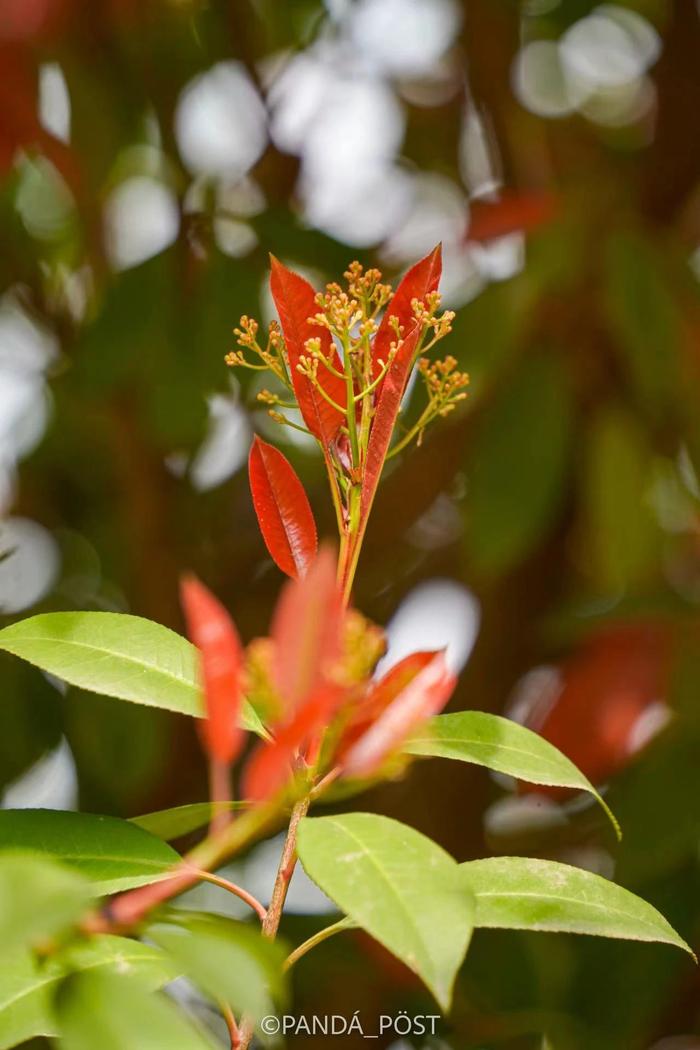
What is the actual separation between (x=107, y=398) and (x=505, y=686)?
58cm

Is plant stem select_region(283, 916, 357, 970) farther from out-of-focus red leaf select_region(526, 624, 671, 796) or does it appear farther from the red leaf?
out-of-focus red leaf select_region(526, 624, 671, 796)

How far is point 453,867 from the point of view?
0.36m

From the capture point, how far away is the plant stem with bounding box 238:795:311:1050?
0.39 m

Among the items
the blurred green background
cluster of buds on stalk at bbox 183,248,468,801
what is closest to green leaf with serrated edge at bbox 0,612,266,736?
cluster of buds on stalk at bbox 183,248,468,801

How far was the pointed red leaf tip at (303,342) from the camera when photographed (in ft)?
1.55

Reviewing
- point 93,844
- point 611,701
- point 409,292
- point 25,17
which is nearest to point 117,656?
point 93,844

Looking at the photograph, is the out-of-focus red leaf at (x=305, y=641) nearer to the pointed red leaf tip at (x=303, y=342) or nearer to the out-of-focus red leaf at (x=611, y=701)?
the pointed red leaf tip at (x=303, y=342)

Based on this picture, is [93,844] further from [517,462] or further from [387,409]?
[517,462]

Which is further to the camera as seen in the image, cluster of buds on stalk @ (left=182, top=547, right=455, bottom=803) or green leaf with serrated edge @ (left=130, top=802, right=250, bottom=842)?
green leaf with serrated edge @ (left=130, top=802, right=250, bottom=842)

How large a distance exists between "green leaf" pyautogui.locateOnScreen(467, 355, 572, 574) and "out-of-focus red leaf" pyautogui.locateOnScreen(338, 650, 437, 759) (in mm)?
788

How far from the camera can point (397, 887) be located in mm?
345

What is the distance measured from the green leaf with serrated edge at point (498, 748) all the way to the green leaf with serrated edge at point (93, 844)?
0.32ft

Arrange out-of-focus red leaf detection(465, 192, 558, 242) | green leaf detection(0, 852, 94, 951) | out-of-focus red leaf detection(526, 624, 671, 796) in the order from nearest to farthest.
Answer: green leaf detection(0, 852, 94, 951) → out-of-focus red leaf detection(526, 624, 671, 796) → out-of-focus red leaf detection(465, 192, 558, 242)

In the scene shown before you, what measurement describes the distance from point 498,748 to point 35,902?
0.19 m
